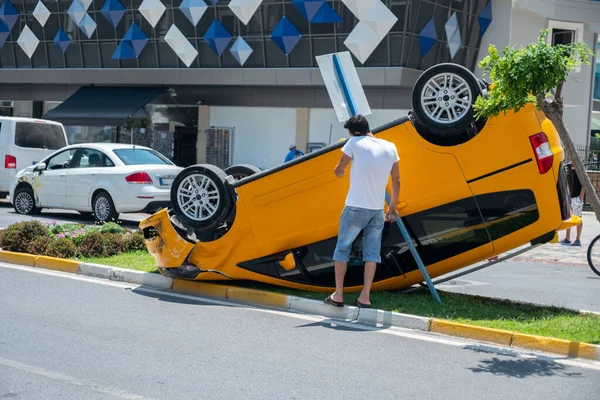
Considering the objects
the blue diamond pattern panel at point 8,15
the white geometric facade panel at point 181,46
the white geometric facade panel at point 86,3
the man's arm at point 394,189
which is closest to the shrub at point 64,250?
the man's arm at point 394,189

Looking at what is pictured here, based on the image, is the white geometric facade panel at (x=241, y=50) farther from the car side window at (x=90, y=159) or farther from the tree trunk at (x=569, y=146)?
the tree trunk at (x=569, y=146)

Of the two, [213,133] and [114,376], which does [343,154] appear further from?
[213,133]

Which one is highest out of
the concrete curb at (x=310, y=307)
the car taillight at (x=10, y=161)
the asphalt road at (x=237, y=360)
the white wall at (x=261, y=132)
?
the white wall at (x=261, y=132)

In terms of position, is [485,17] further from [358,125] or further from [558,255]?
[358,125]

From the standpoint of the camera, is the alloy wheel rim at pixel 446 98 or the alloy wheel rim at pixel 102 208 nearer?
the alloy wheel rim at pixel 446 98

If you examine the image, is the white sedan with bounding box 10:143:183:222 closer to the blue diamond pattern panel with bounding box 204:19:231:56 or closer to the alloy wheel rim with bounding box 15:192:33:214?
the alloy wheel rim with bounding box 15:192:33:214

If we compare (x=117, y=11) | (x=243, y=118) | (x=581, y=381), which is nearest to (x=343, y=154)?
(x=581, y=381)

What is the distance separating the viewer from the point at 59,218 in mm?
16891

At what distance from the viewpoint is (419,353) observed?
20.2 feet

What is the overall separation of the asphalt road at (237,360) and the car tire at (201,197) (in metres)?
0.93

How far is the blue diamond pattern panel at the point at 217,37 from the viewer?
2934 centimetres

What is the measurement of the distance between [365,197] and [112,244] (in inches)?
168

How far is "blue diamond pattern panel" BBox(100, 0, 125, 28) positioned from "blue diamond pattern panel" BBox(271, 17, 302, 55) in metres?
6.83

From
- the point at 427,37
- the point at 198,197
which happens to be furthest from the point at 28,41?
the point at 198,197
